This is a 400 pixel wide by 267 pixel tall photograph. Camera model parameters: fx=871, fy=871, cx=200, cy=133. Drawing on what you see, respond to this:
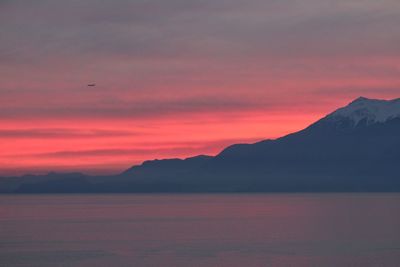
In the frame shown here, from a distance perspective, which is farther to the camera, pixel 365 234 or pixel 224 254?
pixel 365 234

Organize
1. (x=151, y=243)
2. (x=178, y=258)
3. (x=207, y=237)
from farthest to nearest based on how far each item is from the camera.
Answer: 1. (x=207, y=237)
2. (x=151, y=243)
3. (x=178, y=258)

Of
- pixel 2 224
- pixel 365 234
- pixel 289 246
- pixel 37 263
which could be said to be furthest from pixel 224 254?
pixel 2 224

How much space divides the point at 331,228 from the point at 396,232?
12.9 metres

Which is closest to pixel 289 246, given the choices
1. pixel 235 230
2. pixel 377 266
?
pixel 377 266

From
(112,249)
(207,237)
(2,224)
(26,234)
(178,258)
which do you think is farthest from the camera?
(2,224)

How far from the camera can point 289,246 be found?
100375 millimetres

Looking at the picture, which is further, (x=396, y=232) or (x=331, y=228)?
(x=331, y=228)

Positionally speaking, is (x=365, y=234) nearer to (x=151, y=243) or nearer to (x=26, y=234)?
(x=151, y=243)

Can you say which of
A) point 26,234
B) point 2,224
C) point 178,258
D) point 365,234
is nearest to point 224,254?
point 178,258

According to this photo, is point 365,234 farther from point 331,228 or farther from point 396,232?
point 331,228

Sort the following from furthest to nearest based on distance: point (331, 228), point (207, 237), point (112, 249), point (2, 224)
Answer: point (2, 224) → point (331, 228) → point (207, 237) → point (112, 249)

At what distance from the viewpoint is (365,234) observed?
117m

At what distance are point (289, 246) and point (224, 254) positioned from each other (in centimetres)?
1168

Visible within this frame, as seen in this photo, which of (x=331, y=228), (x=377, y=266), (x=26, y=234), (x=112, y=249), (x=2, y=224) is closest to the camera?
(x=377, y=266)
